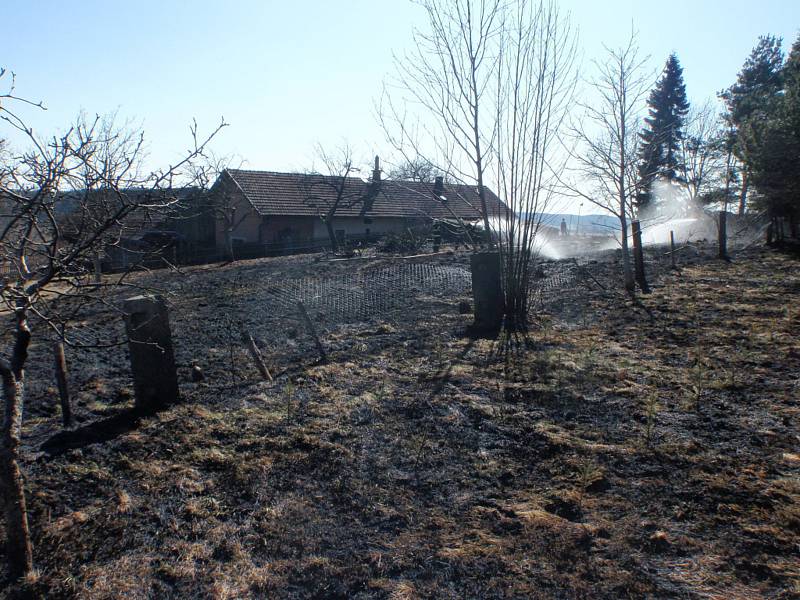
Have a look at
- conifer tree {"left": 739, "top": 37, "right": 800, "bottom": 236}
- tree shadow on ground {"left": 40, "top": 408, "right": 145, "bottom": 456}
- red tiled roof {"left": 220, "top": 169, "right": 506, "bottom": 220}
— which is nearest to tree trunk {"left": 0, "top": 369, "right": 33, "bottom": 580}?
tree shadow on ground {"left": 40, "top": 408, "right": 145, "bottom": 456}

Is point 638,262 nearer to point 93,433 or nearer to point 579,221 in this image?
point 579,221

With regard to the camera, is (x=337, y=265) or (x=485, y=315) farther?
(x=337, y=265)

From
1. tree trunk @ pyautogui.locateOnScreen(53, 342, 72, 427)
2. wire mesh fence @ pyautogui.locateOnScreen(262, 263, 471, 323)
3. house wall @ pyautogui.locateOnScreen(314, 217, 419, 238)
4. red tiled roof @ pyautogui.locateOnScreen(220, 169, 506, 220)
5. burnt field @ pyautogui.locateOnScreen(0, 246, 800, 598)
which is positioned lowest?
burnt field @ pyautogui.locateOnScreen(0, 246, 800, 598)

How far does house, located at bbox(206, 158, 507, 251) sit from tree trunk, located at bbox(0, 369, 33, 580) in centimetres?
2406

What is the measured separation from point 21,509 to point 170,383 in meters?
2.51

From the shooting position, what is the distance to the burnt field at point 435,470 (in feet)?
9.45

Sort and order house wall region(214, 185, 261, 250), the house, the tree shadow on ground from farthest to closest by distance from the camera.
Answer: house wall region(214, 185, 261, 250) → the house → the tree shadow on ground

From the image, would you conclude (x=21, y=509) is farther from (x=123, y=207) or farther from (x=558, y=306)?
(x=558, y=306)

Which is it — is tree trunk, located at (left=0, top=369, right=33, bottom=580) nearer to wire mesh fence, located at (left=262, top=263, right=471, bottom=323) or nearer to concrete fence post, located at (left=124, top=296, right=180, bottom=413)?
concrete fence post, located at (left=124, top=296, right=180, bottom=413)

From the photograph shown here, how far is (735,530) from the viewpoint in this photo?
3.07m

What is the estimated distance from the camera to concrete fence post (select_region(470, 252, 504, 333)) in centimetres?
882

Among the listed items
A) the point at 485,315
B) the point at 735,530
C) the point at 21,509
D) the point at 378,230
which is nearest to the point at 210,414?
the point at 21,509

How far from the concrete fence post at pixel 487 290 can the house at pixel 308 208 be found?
18.6 metres

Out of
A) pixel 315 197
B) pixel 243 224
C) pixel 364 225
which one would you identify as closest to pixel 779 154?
pixel 364 225
